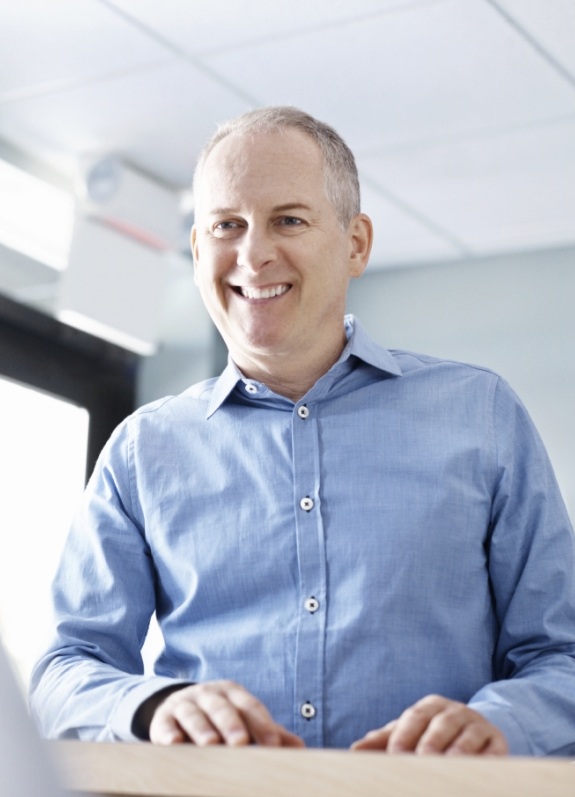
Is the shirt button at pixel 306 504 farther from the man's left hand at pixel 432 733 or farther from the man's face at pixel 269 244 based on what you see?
the man's left hand at pixel 432 733

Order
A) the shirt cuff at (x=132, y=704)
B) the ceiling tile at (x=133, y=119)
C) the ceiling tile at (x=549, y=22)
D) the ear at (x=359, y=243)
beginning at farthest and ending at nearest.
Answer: the ceiling tile at (x=133, y=119) → the ceiling tile at (x=549, y=22) → the ear at (x=359, y=243) → the shirt cuff at (x=132, y=704)

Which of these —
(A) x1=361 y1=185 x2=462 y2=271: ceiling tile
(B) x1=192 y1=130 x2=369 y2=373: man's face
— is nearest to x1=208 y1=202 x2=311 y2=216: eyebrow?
(B) x1=192 y1=130 x2=369 y2=373: man's face

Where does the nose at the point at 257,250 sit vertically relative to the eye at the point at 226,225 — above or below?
below

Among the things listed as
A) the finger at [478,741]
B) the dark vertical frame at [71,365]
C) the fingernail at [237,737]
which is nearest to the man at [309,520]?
the finger at [478,741]

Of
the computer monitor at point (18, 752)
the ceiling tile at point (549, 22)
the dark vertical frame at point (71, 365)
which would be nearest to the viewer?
the computer monitor at point (18, 752)

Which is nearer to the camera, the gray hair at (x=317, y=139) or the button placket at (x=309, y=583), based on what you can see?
the button placket at (x=309, y=583)

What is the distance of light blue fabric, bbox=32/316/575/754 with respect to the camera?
3.89ft

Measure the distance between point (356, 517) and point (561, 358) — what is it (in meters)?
3.10

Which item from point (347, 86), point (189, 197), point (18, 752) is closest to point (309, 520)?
point (18, 752)

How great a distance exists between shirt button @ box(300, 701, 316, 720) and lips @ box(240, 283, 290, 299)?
0.46 metres

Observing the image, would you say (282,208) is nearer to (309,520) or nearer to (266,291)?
(266,291)

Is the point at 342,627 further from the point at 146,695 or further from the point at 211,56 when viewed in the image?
the point at 211,56

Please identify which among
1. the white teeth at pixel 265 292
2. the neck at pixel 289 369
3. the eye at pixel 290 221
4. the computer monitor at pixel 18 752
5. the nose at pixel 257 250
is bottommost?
the computer monitor at pixel 18 752

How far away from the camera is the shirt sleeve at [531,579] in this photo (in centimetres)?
106
